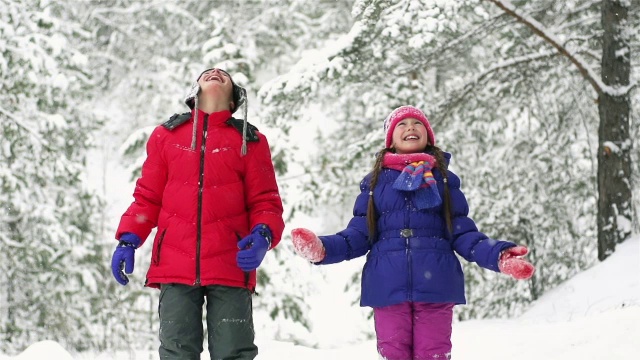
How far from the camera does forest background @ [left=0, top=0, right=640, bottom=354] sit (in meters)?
7.98

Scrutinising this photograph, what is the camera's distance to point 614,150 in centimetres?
807

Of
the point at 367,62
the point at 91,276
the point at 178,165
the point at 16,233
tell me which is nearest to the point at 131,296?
the point at 91,276

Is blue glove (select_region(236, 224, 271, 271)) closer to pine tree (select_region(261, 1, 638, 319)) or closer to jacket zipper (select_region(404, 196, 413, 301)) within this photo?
jacket zipper (select_region(404, 196, 413, 301))

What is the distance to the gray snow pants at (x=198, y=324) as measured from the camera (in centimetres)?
356

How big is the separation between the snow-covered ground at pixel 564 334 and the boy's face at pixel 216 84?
2.45 m

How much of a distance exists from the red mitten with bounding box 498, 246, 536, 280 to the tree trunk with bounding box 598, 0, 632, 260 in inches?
208

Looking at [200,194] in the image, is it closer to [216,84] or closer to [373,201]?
[216,84]

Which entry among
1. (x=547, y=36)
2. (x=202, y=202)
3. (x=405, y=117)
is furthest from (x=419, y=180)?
(x=547, y=36)

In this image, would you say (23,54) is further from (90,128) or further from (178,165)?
(178,165)

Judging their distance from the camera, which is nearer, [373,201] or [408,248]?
[408,248]

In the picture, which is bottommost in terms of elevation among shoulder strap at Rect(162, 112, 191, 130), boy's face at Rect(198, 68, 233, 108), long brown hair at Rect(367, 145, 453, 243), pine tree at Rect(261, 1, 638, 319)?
long brown hair at Rect(367, 145, 453, 243)

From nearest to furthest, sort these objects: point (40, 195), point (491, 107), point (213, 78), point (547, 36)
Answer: point (213, 78) < point (547, 36) < point (491, 107) < point (40, 195)

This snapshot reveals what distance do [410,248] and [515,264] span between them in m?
0.58

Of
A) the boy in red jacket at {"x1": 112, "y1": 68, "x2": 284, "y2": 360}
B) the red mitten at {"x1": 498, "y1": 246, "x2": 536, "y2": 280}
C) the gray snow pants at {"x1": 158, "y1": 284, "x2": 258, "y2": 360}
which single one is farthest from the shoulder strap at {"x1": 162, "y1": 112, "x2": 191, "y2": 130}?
the red mitten at {"x1": 498, "y1": 246, "x2": 536, "y2": 280}
